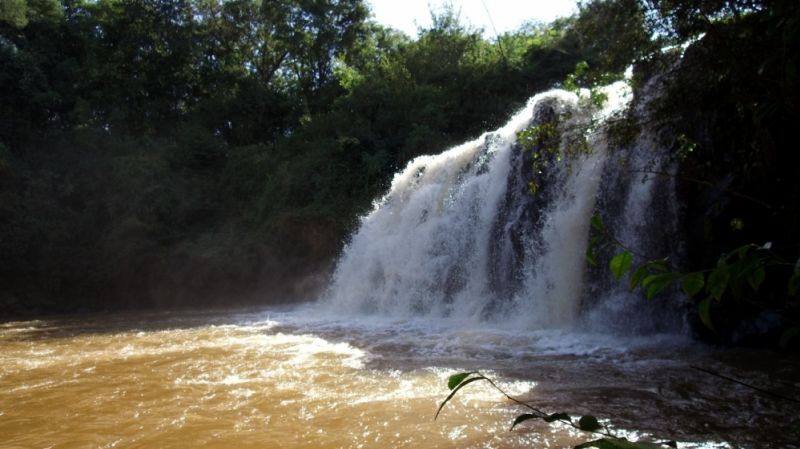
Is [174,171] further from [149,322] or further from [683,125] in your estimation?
[683,125]

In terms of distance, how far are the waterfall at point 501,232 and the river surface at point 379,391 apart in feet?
3.95

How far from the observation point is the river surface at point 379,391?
4.24 m

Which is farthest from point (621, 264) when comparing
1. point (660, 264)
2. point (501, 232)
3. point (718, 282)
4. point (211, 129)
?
point (211, 129)

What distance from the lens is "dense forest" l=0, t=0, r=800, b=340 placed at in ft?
60.0

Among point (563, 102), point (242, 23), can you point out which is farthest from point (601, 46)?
point (242, 23)

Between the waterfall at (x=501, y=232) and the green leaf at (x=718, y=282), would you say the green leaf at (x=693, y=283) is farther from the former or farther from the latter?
the waterfall at (x=501, y=232)

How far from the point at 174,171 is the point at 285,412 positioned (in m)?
19.0

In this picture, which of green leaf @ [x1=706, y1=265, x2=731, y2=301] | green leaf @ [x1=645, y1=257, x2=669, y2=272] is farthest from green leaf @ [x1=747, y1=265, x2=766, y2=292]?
green leaf @ [x1=645, y1=257, x2=669, y2=272]

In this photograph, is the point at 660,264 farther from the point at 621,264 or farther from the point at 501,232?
the point at 501,232

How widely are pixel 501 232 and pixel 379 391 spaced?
21.6 ft

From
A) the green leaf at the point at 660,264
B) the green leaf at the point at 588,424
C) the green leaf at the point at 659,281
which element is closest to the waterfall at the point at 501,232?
the green leaf at the point at 660,264

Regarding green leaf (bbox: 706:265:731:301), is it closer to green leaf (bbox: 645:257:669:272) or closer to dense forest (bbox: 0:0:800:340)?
green leaf (bbox: 645:257:669:272)

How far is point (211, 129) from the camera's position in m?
26.9

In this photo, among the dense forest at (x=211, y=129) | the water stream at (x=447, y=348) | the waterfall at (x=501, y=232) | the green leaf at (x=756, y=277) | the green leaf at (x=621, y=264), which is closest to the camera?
the green leaf at (x=756, y=277)
